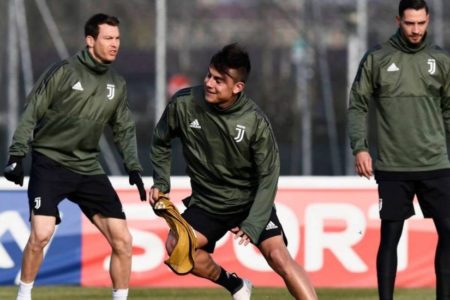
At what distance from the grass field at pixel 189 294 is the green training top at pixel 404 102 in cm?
255

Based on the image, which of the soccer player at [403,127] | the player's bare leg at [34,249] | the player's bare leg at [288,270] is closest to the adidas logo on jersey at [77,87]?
the player's bare leg at [34,249]

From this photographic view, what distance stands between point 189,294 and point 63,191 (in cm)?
277

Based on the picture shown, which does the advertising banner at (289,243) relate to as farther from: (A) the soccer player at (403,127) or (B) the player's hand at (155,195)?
(B) the player's hand at (155,195)

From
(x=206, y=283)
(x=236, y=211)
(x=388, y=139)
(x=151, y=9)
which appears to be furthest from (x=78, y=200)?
(x=151, y=9)

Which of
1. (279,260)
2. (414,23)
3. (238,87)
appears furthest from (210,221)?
(414,23)

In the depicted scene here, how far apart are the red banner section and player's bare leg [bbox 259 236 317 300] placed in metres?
4.66

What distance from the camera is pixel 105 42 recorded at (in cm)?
945

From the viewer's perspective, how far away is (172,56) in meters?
23.1

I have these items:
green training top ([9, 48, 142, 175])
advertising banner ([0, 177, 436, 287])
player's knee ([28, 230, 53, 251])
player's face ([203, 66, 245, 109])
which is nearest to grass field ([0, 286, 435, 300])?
advertising banner ([0, 177, 436, 287])

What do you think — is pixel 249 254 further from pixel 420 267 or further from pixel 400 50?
pixel 400 50

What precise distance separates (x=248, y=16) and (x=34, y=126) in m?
13.8

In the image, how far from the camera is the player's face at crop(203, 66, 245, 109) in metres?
8.05

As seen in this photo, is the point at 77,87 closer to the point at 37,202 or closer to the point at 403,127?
the point at 37,202

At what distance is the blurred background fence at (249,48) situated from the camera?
839 inches
